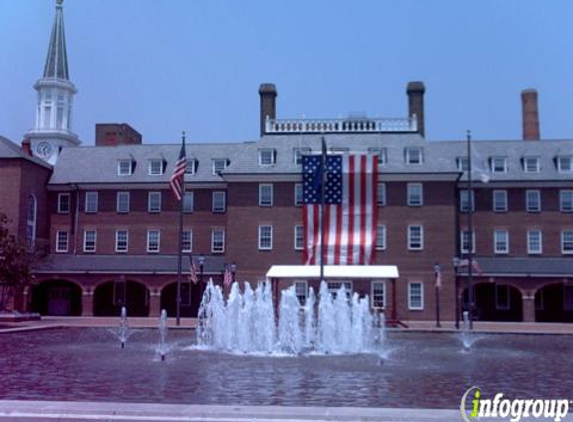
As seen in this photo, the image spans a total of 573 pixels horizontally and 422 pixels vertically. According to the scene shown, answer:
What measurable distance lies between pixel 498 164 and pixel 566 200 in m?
4.93

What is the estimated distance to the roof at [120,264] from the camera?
4762 centimetres

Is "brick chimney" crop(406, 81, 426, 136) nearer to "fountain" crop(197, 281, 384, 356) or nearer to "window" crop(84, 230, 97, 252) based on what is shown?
"window" crop(84, 230, 97, 252)

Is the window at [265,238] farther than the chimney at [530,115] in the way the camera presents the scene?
No

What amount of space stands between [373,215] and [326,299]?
18532 millimetres

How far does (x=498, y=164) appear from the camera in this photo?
49.4 m

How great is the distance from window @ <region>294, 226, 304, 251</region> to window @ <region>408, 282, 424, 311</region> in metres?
7.27

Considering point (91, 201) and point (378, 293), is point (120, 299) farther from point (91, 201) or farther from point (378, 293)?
point (378, 293)

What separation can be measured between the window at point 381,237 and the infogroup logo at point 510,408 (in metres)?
32.3

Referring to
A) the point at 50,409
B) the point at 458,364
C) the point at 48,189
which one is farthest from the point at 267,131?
the point at 50,409

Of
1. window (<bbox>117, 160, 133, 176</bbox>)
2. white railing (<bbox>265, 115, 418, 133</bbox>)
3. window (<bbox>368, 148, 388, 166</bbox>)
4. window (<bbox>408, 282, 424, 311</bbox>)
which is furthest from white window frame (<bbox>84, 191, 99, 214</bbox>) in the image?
window (<bbox>408, 282, 424, 311</bbox>)

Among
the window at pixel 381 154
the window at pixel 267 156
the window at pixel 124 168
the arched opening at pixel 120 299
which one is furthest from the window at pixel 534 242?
the window at pixel 124 168

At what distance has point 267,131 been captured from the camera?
50594 millimetres

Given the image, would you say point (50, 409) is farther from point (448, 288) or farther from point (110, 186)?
point (110, 186)

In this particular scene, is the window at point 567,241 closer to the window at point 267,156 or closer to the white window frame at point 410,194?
the white window frame at point 410,194
